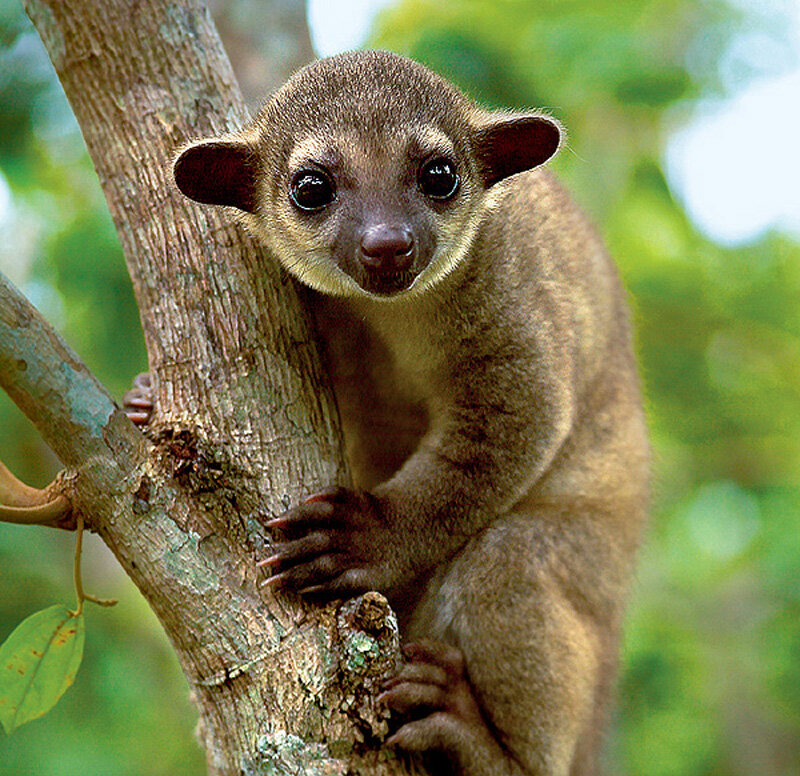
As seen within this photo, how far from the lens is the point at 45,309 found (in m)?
6.48

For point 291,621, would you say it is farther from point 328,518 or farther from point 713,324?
point 713,324

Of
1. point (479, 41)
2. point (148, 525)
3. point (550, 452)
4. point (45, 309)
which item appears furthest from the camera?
point (45, 309)

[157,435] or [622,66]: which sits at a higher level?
[622,66]

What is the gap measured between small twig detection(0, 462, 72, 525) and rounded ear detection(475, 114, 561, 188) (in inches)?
88.4

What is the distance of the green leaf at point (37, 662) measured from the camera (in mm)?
3006

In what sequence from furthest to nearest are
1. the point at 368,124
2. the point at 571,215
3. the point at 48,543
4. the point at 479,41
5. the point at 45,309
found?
the point at 45,309, the point at 479,41, the point at 48,543, the point at 571,215, the point at 368,124

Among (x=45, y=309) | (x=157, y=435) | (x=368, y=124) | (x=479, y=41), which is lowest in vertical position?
(x=157, y=435)

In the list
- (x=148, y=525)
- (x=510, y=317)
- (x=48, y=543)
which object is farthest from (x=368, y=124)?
(x=48, y=543)

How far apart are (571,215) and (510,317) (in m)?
1.11

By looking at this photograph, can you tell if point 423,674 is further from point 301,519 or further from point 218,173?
point 218,173

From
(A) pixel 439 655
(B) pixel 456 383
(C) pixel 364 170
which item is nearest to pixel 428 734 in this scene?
(A) pixel 439 655

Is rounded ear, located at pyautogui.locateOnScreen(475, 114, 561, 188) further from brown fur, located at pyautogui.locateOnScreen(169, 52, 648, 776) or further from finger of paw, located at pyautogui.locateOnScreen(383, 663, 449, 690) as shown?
finger of paw, located at pyautogui.locateOnScreen(383, 663, 449, 690)

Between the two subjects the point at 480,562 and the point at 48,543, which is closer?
the point at 480,562

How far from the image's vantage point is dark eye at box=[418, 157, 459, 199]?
3902 mm
